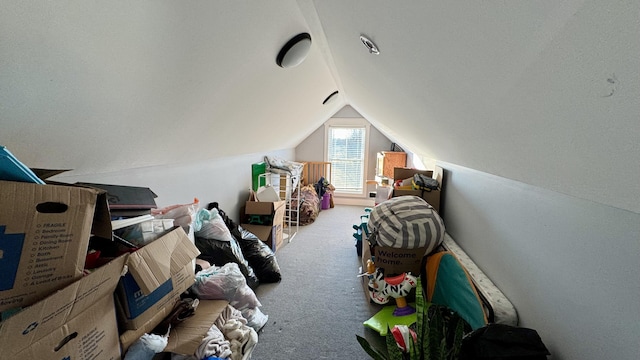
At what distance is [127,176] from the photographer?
5.64 feet

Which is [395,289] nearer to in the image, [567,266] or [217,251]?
[567,266]

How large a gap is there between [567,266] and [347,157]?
15.7ft

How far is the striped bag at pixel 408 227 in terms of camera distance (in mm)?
1997

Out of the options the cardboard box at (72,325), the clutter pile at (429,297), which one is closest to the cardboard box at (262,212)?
the clutter pile at (429,297)

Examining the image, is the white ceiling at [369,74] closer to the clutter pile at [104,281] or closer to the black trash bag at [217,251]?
the clutter pile at [104,281]

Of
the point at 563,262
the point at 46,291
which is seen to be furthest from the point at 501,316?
the point at 46,291

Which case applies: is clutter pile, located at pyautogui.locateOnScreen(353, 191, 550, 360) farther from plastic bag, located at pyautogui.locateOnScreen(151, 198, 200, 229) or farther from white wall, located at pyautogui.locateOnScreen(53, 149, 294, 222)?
white wall, located at pyautogui.locateOnScreen(53, 149, 294, 222)

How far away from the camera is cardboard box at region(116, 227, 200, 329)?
3.43ft

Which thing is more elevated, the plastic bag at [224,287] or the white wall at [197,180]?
the white wall at [197,180]

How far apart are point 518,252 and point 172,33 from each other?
72.7 inches

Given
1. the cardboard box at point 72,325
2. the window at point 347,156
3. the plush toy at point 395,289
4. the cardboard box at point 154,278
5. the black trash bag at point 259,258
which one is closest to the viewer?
the cardboard box at point 72,325

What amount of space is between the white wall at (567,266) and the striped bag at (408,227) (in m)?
0.43

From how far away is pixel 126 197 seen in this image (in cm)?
128

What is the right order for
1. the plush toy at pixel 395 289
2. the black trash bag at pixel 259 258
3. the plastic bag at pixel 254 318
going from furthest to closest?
the black trash bag at pixel 259 258 → the plush toy at pixel 395 289 → the plastic bag at pixel 254 318
